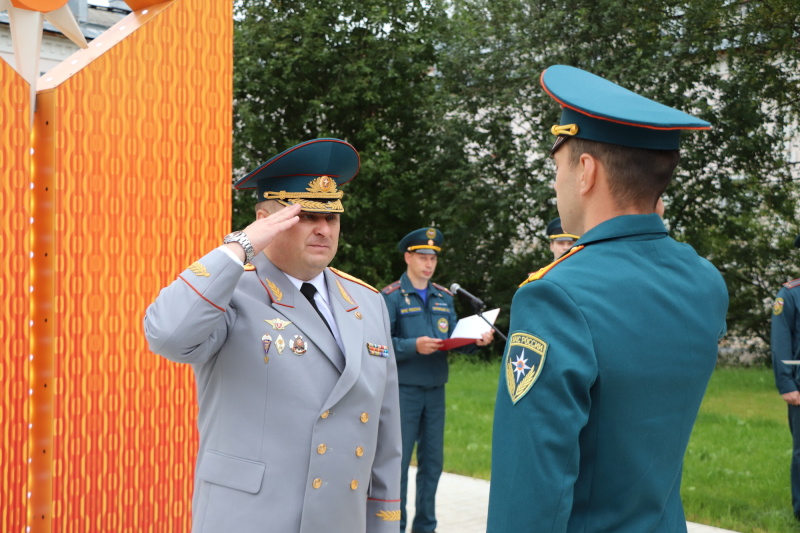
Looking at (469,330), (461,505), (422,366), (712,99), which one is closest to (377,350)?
(469,330)

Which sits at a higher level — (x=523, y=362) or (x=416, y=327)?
(x=523, y=362)

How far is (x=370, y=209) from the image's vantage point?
19781 mm

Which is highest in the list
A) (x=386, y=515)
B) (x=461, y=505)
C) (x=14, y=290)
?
(x=14, y=290)

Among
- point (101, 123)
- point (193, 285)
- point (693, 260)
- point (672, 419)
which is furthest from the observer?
point (101, 123)

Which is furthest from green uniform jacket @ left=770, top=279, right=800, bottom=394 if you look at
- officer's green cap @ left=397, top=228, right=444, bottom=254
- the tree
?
the tree

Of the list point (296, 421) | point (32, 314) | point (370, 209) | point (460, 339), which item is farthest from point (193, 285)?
point (370, 209)

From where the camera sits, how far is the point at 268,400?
2.67 meters

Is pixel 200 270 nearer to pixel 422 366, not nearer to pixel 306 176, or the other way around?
pixel 306 176

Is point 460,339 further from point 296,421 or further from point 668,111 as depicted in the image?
point 668,111

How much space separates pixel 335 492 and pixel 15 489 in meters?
2.01

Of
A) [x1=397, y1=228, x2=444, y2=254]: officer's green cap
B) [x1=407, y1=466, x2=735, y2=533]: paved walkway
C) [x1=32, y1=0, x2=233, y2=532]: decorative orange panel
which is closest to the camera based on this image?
[x1=32, y1=0, x2=233, y2=532]: decorative orange panel

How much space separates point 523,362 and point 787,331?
5710 millimetres

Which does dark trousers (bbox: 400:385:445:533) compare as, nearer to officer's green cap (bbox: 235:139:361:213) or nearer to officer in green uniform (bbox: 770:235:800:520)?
officer in green uniform (bbox: 770:235:800:520)

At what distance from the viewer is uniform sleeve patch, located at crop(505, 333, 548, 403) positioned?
1584 mm
